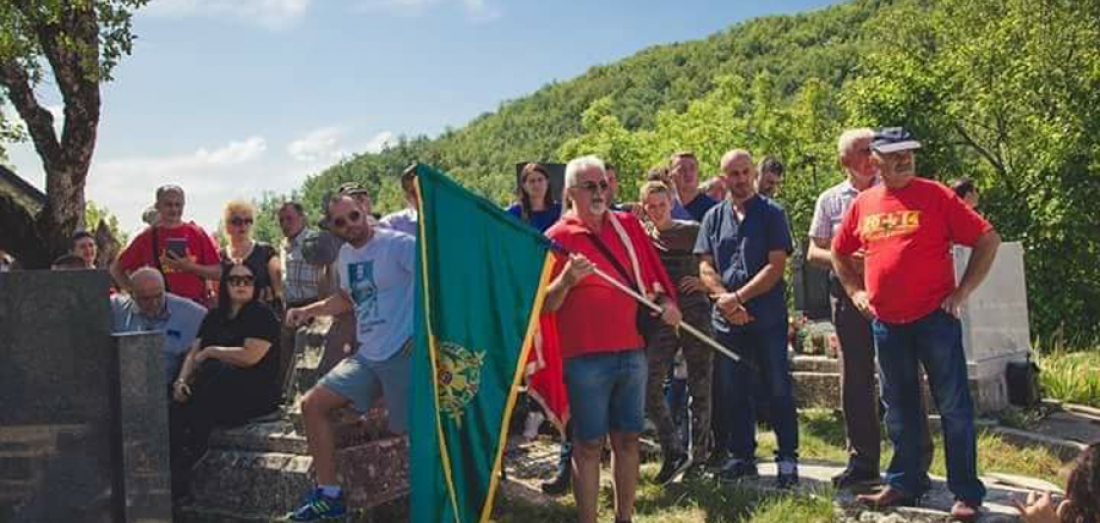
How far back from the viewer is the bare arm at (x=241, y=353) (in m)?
6.64

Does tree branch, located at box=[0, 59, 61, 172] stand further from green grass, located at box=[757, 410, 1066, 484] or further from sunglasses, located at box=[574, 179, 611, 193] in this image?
sunglasses, located at box=[574, 179, 611, 193]

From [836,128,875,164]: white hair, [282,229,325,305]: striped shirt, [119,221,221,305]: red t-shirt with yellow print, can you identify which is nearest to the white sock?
[836,128,875,164]: white hair

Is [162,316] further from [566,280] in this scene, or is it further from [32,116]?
[32,116]

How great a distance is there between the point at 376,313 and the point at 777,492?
239 centimetres

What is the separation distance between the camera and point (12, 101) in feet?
52.4

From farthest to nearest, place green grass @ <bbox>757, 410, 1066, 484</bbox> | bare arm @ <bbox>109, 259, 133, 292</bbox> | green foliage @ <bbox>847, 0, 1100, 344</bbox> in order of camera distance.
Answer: green foliage @ <bbox>847, 0, 1100, 344</bbox>, bare arm @ <bbox>109, 259, 133, 292</bbox>, green grass @ <bbox>757, 410, 1066, 484</bbox>

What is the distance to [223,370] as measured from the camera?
22.1ft

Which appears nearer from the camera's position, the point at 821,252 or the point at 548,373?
the point at 548,373

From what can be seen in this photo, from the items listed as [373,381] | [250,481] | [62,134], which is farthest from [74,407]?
[62,134]

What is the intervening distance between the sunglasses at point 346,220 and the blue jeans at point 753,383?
222 cm

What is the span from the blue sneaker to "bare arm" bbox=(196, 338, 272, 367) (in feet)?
3.83

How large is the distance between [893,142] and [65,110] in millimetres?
13802

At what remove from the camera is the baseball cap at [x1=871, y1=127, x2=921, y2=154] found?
5262 mm

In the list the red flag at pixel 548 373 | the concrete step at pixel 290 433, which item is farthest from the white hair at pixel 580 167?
the concrete step at pixel 290 433
